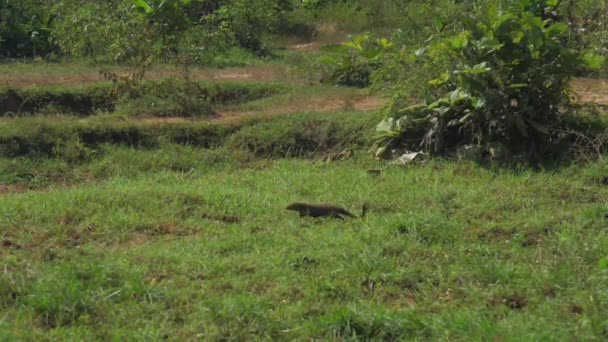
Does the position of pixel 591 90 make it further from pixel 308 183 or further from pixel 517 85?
pixel 308 183

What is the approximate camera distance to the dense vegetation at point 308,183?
4.06 metres

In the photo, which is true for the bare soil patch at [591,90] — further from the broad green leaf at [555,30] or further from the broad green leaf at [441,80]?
the broad green leaf at [441,80]

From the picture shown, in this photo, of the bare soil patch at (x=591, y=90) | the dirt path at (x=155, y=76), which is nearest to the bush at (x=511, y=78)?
the bare soil patch at (x=591, y=90)

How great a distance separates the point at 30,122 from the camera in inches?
324

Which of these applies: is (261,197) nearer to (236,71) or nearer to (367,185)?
(367,185)

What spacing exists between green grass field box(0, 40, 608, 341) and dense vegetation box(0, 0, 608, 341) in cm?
2

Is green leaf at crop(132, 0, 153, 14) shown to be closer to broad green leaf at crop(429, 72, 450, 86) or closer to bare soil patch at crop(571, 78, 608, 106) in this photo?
broad green leaf at crop(429, 72, 450, 86)

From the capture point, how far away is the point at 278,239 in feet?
16.9

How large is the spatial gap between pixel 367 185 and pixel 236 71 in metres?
5.97

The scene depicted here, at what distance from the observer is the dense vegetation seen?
406cm

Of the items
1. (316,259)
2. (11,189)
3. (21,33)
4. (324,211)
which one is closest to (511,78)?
(324,211)

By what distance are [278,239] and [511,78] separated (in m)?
2.90

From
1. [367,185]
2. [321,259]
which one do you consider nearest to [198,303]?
[321,259]

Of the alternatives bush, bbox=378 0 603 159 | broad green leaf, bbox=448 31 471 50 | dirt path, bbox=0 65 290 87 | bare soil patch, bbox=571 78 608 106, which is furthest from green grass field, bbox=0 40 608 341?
bare soil patch, bbox=571 78 608 106
